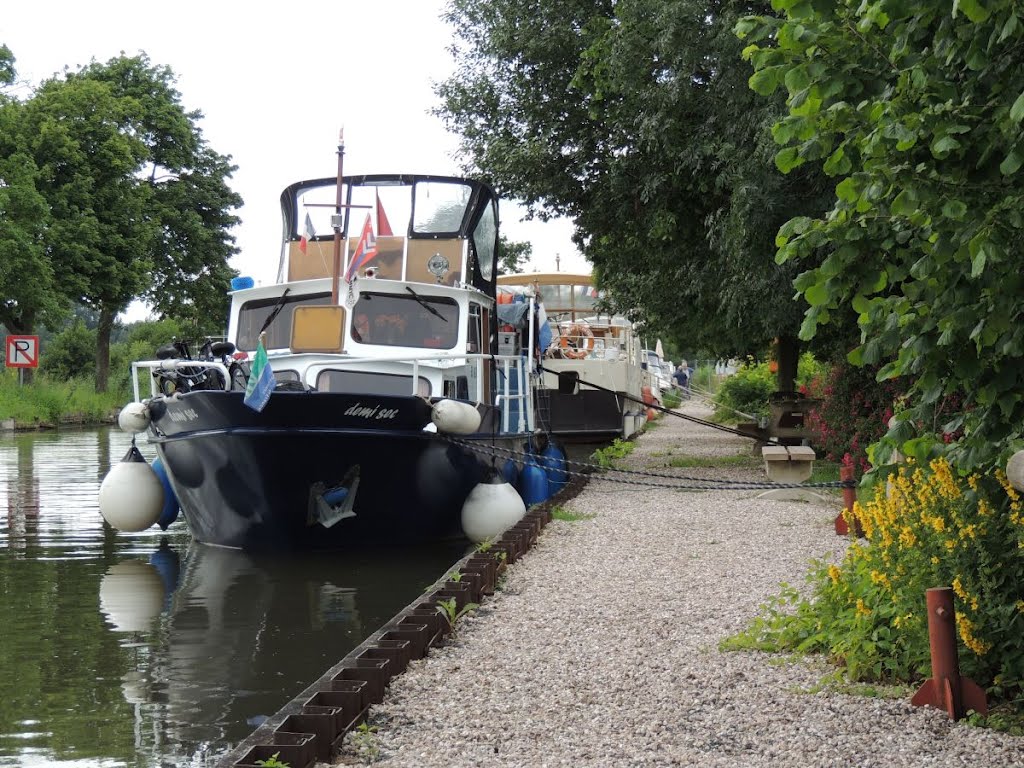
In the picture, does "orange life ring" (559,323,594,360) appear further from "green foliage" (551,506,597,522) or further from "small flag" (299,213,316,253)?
"green foliage" (551,506,597,522)

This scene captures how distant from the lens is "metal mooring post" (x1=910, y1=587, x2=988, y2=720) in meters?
5.24

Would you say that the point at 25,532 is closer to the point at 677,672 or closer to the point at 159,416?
the point at 159,416

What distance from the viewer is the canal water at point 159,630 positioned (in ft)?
A: 20.9

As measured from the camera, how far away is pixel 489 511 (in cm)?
1335

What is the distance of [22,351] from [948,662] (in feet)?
130

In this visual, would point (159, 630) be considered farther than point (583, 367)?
No

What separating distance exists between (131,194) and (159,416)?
36.3 metres

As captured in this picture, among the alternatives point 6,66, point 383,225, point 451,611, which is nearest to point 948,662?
point 451,611

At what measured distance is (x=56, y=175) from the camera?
149 ft

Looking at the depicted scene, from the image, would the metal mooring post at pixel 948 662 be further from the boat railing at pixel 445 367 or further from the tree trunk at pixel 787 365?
the tree trunk at pixel 787 365

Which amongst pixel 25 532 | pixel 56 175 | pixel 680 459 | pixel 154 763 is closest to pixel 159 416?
pixel 25 532

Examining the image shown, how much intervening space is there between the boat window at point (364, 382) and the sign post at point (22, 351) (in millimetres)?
29811

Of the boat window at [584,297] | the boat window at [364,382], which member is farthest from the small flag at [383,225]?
the boat window at [584,297]

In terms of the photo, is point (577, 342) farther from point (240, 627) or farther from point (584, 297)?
point (240, 627)
